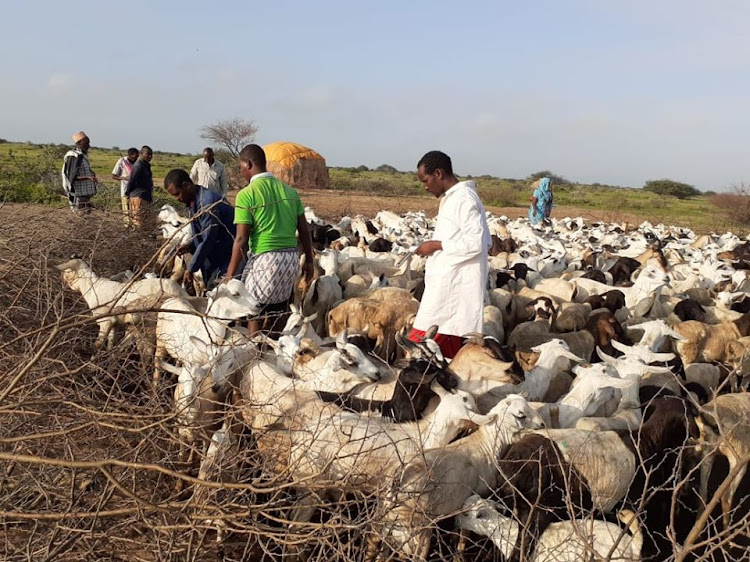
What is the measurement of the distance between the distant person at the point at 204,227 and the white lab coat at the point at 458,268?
6.16 ft

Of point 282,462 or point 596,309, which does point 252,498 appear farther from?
point 596,309

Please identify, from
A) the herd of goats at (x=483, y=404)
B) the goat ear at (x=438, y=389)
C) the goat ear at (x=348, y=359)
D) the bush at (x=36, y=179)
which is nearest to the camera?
the herd of goats at (x=483, y=404)

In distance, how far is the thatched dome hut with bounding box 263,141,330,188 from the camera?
31875mm

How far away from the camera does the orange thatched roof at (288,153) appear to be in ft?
106

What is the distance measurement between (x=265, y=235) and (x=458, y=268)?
5.11 ft

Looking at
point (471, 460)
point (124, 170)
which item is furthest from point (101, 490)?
point (124, 170)

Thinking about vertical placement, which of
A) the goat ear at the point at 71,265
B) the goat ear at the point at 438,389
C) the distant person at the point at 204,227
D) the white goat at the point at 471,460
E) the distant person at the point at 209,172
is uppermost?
the distant person at the point at 209,172

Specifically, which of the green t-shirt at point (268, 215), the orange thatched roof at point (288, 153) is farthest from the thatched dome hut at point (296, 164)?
the green t-shirt at point (268, 215)

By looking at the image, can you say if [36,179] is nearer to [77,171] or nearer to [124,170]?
[124,170]

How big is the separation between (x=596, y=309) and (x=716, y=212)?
28.0m

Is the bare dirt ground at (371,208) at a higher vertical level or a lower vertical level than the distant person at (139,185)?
lower

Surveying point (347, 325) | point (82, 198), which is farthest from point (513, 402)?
point (82, 198)

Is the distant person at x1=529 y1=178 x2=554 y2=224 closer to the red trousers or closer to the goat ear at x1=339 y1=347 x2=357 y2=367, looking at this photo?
the red trousers

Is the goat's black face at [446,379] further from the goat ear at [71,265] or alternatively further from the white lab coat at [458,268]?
the goat ear at [71,265]
